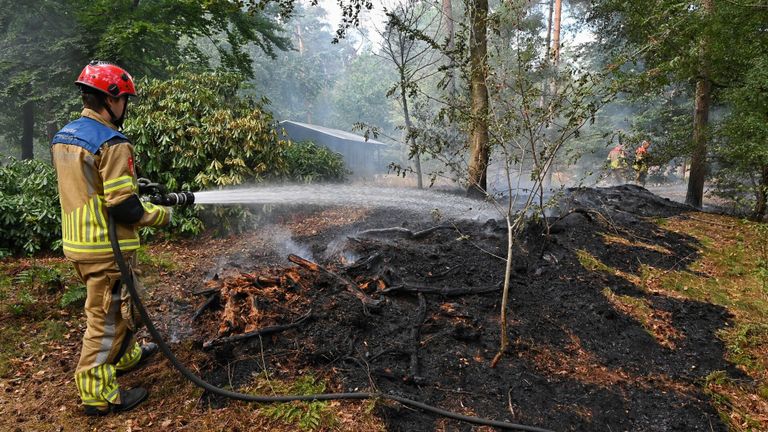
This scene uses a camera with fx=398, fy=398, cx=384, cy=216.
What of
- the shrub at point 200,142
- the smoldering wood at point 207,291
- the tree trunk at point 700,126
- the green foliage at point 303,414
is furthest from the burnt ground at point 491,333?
the tree trunk at point 700,126

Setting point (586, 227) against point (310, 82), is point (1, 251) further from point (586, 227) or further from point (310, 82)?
point (310, 82)

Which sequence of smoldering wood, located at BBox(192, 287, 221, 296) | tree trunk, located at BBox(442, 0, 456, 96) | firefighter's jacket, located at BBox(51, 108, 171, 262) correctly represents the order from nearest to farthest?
firefighter's jacket, located at BBox(51, 108, 171, 262) < smoldering wood, located at BBox(192, 287, 221, 296) < tree trunk, located at BBox(442, 0, 456, 96)

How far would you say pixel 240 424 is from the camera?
2.76 m

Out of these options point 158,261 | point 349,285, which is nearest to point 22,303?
point 158,261

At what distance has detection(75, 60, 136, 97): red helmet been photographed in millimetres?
2705

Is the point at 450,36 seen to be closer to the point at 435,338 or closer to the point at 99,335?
the point at 435,338

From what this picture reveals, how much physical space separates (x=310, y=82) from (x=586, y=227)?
115 ft

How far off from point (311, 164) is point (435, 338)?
908cm

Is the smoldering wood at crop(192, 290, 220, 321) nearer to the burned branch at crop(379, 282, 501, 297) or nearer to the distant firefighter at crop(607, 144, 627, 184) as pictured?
the burned branch at crop(379, 282, 501, 297)

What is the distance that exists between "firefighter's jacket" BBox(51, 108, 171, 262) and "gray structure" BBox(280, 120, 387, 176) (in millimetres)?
20354

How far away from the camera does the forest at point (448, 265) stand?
10.9 feet

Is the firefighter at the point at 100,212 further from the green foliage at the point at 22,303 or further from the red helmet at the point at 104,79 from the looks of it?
the green foliage at the point at 22,303

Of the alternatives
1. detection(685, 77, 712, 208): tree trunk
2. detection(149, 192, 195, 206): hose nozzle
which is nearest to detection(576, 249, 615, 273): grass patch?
detection(685, 77, 712, 208): tree trunk

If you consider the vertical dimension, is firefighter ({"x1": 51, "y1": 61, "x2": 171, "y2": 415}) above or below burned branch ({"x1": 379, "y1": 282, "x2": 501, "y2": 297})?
above
